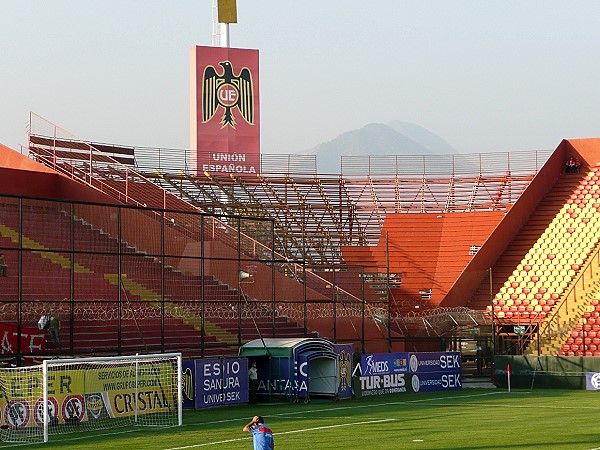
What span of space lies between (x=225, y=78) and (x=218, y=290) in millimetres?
20614

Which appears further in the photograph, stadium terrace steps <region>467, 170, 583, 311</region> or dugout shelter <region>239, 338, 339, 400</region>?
stadium terrace steps <region>467, 170, 583, 311</region>

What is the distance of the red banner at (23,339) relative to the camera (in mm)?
29297

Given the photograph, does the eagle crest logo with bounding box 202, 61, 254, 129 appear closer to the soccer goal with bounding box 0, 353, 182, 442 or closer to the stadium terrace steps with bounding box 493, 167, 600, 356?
the stadium terrace steps with bounding box 493, 167, 600, 356

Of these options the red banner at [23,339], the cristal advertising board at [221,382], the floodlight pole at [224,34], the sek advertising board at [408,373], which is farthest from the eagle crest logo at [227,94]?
the red banner at [23,339]

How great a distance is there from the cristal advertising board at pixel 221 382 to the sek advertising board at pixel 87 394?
192 centimetres

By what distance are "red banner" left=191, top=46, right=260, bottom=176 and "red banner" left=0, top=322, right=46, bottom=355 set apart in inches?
937

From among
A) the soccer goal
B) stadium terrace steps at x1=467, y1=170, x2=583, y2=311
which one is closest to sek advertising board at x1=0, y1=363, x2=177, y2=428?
the soccer goal

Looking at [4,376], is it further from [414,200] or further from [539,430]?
[414,200]

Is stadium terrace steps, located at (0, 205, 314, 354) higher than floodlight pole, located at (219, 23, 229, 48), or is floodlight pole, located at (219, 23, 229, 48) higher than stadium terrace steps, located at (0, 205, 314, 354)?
floodlight pole, located at (219, 23, 229, 48)

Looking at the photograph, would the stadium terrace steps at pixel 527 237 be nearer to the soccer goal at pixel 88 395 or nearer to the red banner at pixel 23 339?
the soccer goal at pixel 88 395

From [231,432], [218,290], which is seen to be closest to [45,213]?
[218,290]

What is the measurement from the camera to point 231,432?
24.0 metres

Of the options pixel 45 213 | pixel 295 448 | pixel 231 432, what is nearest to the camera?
pixel 295 448

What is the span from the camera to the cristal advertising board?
99.9 feet
